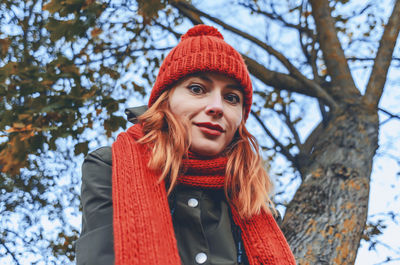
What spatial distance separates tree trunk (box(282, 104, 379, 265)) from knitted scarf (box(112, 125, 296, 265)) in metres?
0.68

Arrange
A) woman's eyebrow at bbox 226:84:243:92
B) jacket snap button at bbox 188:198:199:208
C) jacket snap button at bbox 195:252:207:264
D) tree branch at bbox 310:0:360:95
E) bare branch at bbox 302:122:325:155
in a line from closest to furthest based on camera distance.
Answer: jacket snap button at bbox 195:252:207:264, jacket snap button at bbox 188:198:199:208, woman's eyebrow at bbox 226:84:243:92, tree branch at bbox 310:0:360:95, bare branch at bbox 302:122:325:155

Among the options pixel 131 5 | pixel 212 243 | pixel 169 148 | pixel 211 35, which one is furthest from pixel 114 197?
pixel 131 5

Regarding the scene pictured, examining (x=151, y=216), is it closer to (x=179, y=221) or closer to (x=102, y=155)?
(x=179, y=221)

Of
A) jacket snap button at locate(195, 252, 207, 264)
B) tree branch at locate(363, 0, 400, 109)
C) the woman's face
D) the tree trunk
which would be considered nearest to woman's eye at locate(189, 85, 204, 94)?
the woman's face

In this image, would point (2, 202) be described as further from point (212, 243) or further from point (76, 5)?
point (212, 243)

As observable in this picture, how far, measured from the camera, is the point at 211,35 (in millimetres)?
1976

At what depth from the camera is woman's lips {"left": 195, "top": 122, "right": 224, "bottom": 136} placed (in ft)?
5.08

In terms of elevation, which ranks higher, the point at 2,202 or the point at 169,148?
the point at 169,148

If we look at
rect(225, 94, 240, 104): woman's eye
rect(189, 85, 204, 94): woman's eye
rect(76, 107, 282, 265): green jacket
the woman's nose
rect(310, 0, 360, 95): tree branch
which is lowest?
rect(76, 107, 282, 265): green jacket

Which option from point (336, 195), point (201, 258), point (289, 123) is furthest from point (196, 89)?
point (289, 123)

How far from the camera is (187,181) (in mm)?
1501

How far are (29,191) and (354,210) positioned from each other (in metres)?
3.76

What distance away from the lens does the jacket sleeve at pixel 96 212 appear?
1.23 meters

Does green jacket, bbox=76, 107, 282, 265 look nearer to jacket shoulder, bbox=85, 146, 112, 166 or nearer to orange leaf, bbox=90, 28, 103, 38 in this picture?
jacket shoulder, bbox=85, 146, 112, 166
